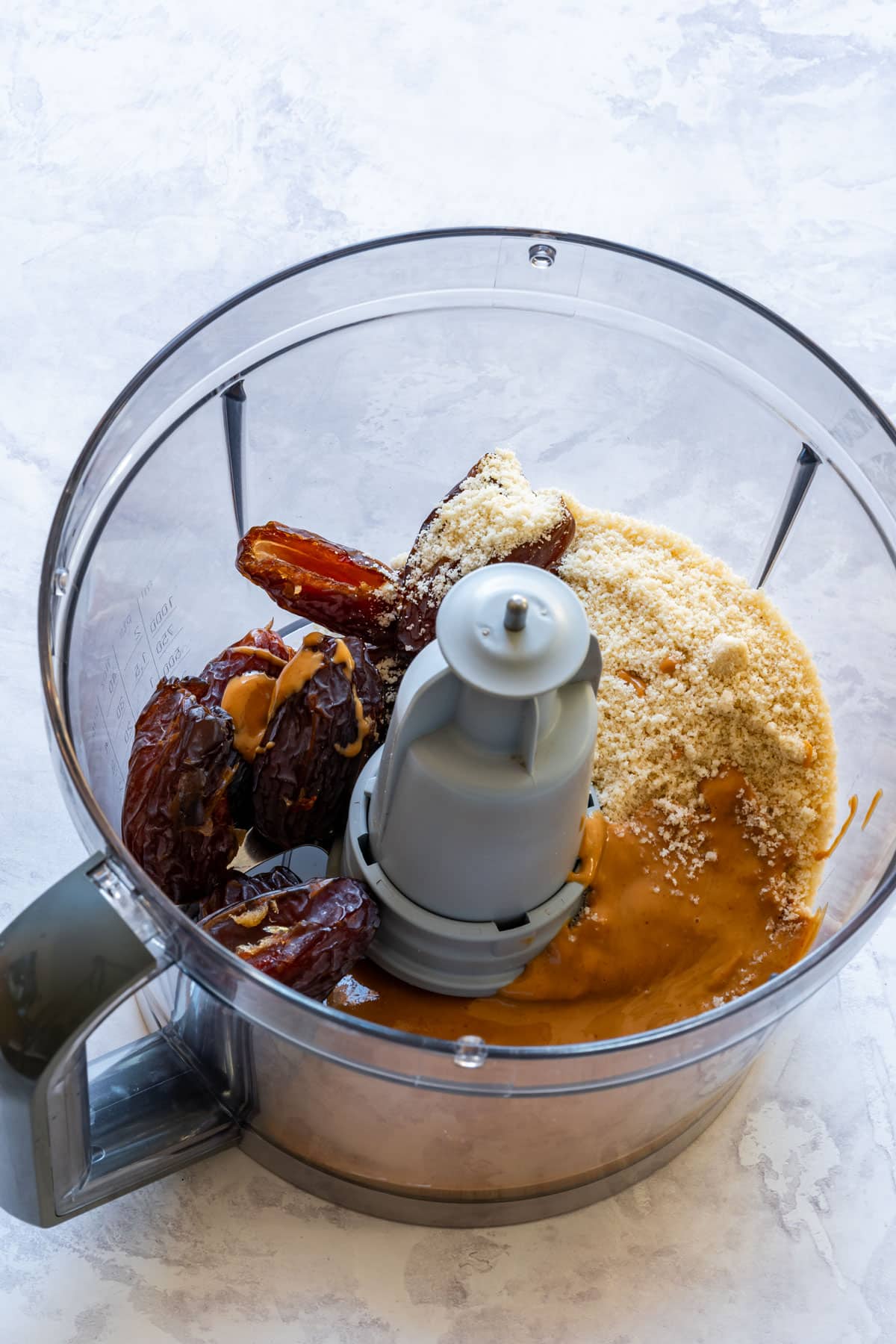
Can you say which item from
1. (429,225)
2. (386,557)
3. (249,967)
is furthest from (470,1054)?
(429,225)

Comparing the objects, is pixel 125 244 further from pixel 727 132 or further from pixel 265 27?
pixel 727 132

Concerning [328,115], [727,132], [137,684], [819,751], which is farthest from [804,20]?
[137,684]

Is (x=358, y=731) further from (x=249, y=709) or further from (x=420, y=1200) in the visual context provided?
(x=420, y=1200)

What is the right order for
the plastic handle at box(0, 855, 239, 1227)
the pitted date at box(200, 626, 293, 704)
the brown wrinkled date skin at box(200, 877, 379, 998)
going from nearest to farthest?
the plastic handle at box(0, 855, 239, 1227)
the brown wrinkled date skin at box(200, 877, 379, 998)
the pitted date at box(200, 626, 293, 704)

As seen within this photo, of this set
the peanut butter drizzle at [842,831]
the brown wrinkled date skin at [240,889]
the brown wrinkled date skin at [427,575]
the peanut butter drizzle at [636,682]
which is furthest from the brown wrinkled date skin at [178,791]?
the peanut butter drizzle at [842,831]

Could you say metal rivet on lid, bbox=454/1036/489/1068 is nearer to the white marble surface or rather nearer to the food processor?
the food processor

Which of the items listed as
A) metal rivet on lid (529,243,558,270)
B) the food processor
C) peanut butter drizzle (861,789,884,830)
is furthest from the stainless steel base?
metal rivet on lid (529,243,558,270)

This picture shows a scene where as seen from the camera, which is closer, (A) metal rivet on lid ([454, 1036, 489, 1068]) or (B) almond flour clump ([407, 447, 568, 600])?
(A) metal rivet on lid ([454, 1036, 489, 1068])

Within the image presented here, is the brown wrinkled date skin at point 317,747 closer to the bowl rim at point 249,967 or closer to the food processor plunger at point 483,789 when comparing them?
the food processor plunger at point 483,789
